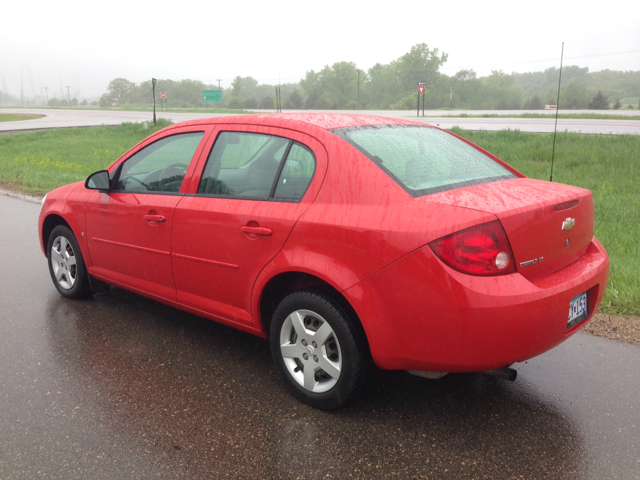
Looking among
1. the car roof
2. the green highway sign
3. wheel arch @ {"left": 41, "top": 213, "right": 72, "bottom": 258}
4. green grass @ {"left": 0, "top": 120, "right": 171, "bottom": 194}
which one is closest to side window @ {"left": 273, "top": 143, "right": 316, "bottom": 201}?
the car roof

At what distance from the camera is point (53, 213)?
483cm

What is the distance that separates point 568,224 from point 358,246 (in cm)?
112

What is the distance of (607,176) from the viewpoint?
11453 millimetres

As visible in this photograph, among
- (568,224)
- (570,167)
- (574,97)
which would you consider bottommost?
(570,167)

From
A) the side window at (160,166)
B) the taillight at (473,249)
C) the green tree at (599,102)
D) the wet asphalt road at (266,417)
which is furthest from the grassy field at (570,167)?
the green tree at (599,102)

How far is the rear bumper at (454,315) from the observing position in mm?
2459

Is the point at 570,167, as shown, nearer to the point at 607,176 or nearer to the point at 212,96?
the point at 607,176

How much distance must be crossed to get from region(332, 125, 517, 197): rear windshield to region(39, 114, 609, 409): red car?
13 millimetres

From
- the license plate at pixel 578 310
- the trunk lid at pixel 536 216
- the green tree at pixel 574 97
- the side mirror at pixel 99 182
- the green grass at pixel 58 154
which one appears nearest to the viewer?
the trunk lid at pixel 536 216

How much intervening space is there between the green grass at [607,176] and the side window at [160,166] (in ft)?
11.6

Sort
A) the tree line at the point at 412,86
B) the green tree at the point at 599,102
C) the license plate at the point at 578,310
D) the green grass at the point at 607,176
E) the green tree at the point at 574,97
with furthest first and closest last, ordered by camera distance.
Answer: the tree line at the point at 412,86 < the green tree at the point at 574,97 < the green tree at the point at 599,102 < the green grass at the point at 607,176 < the license plate at the point at 578,310

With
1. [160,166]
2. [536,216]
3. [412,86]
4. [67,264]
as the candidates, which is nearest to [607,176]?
[536,216]

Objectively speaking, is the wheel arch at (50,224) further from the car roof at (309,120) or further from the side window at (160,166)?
the car roof at (309,120)

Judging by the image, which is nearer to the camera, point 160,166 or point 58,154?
point 160,166
